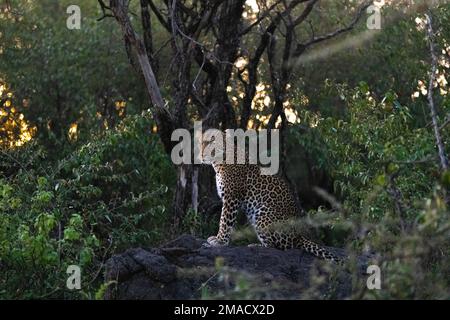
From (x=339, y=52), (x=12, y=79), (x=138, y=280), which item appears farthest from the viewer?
(x=339, y=52)

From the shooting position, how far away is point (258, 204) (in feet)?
35.9

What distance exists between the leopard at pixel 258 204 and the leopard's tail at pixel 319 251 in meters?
0.01

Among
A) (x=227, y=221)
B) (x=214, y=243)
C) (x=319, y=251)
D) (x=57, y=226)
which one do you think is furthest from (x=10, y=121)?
(x=319, y=251)

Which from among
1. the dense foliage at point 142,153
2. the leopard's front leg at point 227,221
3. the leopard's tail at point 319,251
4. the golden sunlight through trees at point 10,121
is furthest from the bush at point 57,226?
the golden sunlight through trees at point 10,121

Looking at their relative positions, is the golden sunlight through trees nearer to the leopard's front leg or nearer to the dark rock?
the leopard's front leg

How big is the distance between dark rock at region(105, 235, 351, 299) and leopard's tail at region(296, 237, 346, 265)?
15 cm

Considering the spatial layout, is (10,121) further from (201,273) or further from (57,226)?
(201,273)

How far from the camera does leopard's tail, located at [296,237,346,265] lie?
33.2 ft

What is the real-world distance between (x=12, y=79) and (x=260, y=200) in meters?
8.36

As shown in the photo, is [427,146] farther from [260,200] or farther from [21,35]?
[21,35]

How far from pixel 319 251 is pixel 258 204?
3.30 ft

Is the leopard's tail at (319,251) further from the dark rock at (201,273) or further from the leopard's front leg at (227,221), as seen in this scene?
the leopard's front leg at (227,221)
